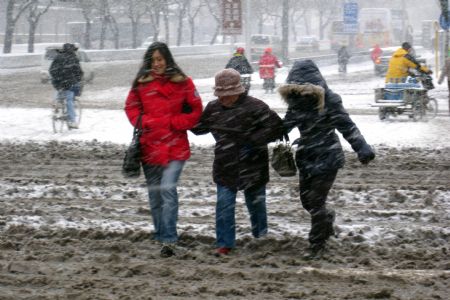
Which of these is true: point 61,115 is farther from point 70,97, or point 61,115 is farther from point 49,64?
point 49,64

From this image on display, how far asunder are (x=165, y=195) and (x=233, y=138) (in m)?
0.73

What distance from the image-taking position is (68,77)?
18.4 m

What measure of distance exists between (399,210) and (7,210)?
4086 mm

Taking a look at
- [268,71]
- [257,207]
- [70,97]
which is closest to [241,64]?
[268,71]

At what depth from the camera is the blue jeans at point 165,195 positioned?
7.50 meters

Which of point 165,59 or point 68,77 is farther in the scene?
point 68,77

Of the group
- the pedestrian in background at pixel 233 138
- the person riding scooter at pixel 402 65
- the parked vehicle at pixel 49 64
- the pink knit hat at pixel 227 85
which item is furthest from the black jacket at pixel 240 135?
the parked vehicle at pixel 49 64

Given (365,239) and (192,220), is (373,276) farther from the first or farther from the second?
(192,220)

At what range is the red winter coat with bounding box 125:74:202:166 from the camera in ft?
24.5

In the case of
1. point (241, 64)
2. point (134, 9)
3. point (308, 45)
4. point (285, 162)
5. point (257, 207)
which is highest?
point (134, 9)

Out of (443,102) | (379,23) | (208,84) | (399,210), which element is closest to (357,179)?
(399,210)

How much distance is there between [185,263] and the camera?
7.18 m

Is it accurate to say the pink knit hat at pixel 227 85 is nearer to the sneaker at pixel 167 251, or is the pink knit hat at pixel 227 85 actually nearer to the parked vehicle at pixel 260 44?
the sneaker at pixel 167 251

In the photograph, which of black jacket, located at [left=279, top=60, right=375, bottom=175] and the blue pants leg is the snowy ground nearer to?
the blue pants leg
